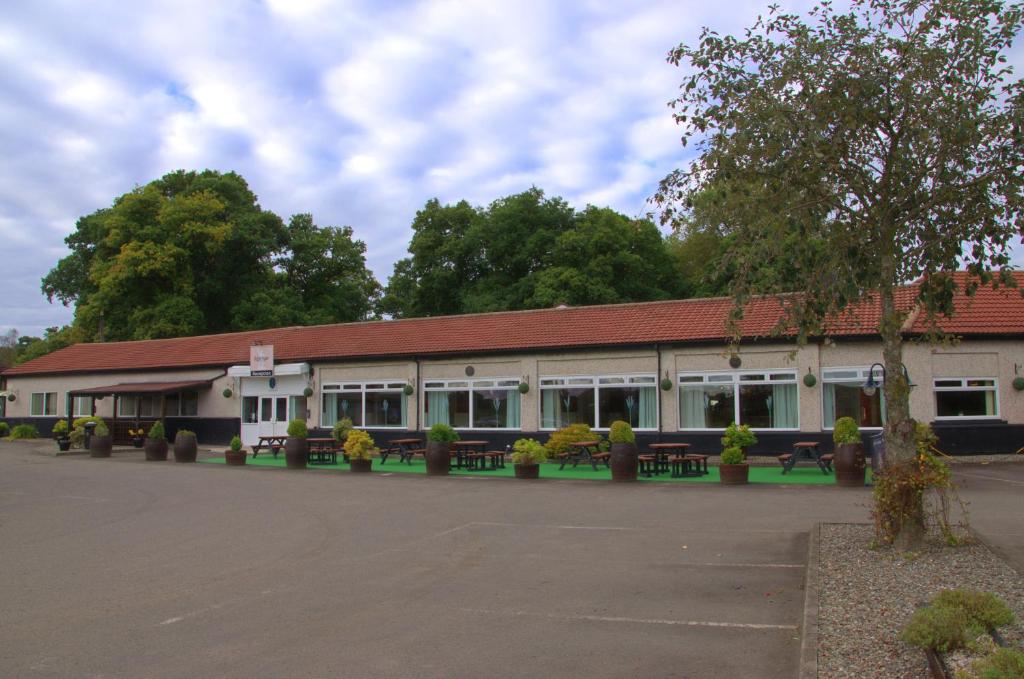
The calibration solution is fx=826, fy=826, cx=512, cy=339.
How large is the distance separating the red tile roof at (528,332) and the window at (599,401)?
112 centimetres

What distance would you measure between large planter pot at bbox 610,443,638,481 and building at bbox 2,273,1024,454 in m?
3.79

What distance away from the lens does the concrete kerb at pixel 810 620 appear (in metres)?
5.10

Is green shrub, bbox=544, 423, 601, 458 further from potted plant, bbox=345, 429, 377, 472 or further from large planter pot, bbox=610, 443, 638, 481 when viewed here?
potted plant, bbox=345, 429, 377, 472

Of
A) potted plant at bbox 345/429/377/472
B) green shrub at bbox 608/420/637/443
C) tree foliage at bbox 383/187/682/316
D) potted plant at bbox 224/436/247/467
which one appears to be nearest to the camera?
green shrub at bbox 608/420/637/443

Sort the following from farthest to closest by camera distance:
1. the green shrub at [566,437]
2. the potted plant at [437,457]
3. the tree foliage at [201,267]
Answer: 1. the tree foliage at [201,267]
2. the green shrub at [566,437]
3. the potted plant at [437,457]

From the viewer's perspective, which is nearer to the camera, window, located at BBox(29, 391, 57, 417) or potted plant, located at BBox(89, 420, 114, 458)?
potted plant, located at BBox(89, 420, 114, 458)

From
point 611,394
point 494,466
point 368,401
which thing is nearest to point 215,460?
point 368,401

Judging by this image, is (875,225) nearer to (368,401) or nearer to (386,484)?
(386,484)

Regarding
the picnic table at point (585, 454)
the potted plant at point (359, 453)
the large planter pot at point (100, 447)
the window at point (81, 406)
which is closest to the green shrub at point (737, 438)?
the picnic table at point (585, 454)

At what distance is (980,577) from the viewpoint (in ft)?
23.8

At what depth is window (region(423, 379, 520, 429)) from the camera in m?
25.5

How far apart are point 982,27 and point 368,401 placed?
74.5 ft

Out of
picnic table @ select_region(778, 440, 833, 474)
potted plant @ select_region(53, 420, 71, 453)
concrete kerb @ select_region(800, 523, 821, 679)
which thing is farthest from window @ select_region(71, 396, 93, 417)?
concrete kerb @ select_region(800, 523, 821, 679)

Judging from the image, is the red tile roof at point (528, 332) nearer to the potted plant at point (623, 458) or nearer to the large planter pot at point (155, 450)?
the potted plant at point (623, 458)
